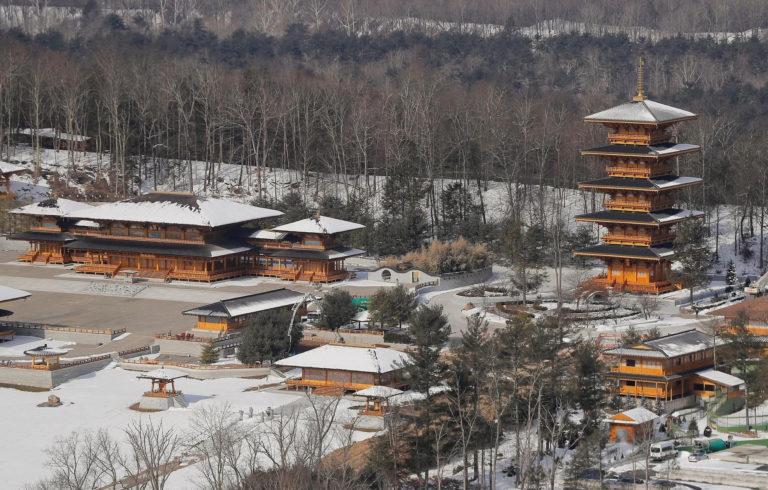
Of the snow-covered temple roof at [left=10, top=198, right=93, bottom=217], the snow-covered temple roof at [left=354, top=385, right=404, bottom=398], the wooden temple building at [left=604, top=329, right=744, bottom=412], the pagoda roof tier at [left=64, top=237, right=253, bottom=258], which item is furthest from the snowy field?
the snow-covered temple roof at [left=10, top=198, right=93, bottom=217]


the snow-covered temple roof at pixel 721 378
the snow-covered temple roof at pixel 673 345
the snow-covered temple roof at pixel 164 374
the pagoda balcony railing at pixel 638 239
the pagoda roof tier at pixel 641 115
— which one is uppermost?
the pagoda roof tier at pixel 641 115

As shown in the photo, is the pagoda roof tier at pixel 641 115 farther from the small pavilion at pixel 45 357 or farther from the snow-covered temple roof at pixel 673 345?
the small pavilion at pixel 45 357

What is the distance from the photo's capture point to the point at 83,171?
113 meters

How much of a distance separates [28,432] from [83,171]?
2060 inches

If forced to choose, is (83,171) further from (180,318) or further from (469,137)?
(180,318)

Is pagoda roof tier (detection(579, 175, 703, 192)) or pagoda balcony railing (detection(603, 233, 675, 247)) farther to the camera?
pagoda balcony railing (detection(603, 233, 675, 247))

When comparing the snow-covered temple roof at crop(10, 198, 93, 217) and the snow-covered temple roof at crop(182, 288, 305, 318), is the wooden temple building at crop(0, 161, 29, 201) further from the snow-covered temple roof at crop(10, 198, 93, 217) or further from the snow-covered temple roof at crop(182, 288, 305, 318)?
the snow-covered temple roof at crop(182, 288, 305, 318)

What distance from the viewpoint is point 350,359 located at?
6700cm

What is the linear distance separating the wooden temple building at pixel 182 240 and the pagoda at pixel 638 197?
43.2 feet

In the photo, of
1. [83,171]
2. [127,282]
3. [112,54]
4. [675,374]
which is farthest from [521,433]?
[112,54]

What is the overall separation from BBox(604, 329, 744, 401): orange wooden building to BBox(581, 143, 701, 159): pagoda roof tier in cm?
1866

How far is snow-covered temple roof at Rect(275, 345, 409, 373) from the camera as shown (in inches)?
2603

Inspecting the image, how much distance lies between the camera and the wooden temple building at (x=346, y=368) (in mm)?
65938

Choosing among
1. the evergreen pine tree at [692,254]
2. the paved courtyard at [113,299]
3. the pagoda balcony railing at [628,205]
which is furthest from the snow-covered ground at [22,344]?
the evergreen pine tree at [692,254]
